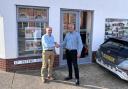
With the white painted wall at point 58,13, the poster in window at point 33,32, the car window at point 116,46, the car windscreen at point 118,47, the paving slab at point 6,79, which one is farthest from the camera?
the poster in window at point 33,32

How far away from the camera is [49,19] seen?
24.2ft

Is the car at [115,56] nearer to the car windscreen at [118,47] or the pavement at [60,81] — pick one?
the car windscreen at [118,47]

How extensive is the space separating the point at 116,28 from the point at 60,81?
12.9 feet

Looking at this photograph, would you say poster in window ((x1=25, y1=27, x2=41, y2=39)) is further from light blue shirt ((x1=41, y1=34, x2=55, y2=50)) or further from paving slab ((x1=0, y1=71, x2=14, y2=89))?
paving slab ((x1=0, y1=71, x2=14, y2=89))

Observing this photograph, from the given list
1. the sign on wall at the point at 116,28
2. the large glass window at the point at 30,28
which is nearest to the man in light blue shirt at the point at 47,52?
the large glass window at the point at 30,28

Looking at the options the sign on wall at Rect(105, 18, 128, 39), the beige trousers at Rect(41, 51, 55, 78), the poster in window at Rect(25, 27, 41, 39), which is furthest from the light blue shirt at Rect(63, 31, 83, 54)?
the sign on wall at Rect(105, 18, 128, 39)

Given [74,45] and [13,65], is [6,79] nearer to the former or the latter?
[13,65]

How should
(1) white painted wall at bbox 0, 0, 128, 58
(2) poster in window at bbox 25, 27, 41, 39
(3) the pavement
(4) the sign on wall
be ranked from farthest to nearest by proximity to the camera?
1. (4) the sign on wall
2. (2) poster in window at bbox 25, 27, 41, 39
3. (1) white painted wall at bbox 0, 0, 128, 58
4. (3) the pavement

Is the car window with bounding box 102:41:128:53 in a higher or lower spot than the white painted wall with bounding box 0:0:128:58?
lower

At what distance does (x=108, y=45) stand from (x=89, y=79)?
1.38 meters

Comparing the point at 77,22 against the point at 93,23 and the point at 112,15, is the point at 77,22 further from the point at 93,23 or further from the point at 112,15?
the point at 112,15

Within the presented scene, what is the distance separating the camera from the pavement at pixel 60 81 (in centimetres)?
606

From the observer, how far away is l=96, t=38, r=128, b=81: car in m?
6.15

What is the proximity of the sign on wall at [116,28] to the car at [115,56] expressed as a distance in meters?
1.38
